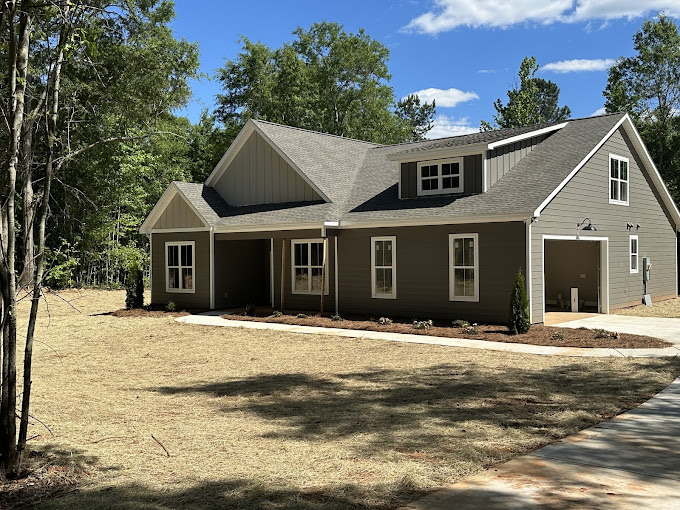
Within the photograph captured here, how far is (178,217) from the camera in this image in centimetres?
2172

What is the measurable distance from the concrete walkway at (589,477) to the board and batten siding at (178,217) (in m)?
16.7

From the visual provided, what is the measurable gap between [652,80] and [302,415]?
124ft

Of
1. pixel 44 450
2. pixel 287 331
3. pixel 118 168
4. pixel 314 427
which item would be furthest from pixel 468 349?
pixel 118 168

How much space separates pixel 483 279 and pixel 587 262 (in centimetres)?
572

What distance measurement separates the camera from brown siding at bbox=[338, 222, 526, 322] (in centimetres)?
1548

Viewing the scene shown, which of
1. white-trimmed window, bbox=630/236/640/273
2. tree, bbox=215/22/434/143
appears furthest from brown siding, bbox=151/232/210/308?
tree, bbox=215/22/434/143

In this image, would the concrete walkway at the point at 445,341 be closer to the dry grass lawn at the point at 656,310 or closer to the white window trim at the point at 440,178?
the white window trim at the point at 440,178

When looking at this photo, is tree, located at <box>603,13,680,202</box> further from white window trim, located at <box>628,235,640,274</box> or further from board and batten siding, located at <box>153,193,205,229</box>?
board and batten siding, located at <box>153,193,205,229</box>

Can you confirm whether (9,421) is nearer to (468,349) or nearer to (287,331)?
(468,349)

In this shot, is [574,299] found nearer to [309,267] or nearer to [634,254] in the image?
[634,254]

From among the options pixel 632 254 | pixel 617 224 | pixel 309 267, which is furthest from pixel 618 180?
pixel 309 267

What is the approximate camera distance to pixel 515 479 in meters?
5.09

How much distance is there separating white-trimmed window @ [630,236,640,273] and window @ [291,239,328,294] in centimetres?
1029

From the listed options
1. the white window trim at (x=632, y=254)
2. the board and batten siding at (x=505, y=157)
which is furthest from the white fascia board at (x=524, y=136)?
the white window trim at (x=632, y=254)
